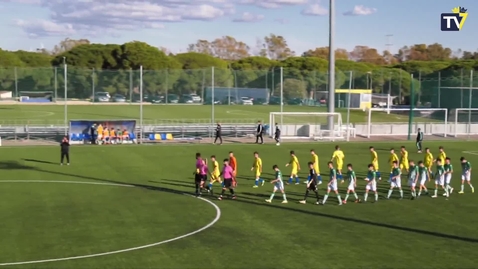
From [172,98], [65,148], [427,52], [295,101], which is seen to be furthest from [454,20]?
[427,52]

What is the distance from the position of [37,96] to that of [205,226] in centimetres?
4322

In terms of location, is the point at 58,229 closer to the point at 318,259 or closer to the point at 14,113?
the point at 318,259

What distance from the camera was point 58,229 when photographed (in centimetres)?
2111

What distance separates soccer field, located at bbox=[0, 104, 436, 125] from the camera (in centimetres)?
6066

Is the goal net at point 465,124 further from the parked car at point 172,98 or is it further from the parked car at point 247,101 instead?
the parked car at point 172,98

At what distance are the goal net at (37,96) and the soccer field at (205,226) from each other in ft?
89.2

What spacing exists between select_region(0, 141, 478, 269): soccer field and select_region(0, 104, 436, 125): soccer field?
26.9 metres

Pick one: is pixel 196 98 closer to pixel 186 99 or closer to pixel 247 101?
pixel 186 99

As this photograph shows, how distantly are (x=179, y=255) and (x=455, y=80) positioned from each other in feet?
194

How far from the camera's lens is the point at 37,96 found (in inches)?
2400

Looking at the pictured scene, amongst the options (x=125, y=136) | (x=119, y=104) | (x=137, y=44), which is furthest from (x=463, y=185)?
(x=137, y=44)

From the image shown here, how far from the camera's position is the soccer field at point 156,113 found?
6066 centimetres

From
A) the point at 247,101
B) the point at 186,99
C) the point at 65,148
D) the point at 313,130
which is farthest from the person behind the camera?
the point at 247,101

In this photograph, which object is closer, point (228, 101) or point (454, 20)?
point (454, 20)
